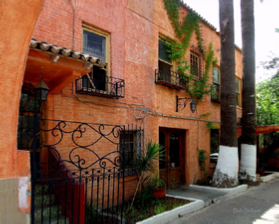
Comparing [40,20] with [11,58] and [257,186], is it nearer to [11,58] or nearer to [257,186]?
[11,58]

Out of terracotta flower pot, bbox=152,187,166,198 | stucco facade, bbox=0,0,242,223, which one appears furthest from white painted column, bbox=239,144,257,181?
terracotta flower pot, bbox=152,187,166,198

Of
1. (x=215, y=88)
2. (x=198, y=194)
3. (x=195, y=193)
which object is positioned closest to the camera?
(x=198, y=194)

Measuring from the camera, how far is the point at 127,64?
24.6 ft

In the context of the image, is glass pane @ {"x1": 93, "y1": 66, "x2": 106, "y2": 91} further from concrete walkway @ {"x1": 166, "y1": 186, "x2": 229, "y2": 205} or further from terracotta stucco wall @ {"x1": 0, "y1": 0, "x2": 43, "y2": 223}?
concrete walkway @ {"x1": 166, "y1": 186, "x2": 229, "y2": 205}

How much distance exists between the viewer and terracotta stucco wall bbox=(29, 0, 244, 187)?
5816 millimetres

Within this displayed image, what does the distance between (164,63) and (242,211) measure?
568cm

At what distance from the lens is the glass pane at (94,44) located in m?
6.57

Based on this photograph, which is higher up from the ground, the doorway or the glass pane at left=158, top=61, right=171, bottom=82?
the glass pane at left=158, top=61, right=171, bottom=82

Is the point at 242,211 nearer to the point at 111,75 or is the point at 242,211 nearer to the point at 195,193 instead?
the point at 195,193

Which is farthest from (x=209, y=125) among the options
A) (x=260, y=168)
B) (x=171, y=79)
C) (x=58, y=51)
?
(x=58, y=51)

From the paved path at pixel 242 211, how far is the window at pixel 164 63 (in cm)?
483

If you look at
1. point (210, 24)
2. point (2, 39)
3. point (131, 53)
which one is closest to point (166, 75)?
point (131, 53)

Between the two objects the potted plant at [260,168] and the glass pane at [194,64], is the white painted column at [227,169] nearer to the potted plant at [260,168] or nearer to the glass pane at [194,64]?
the glass pane at [194,64]

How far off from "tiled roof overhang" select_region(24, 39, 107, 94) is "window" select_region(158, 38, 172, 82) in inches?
191
